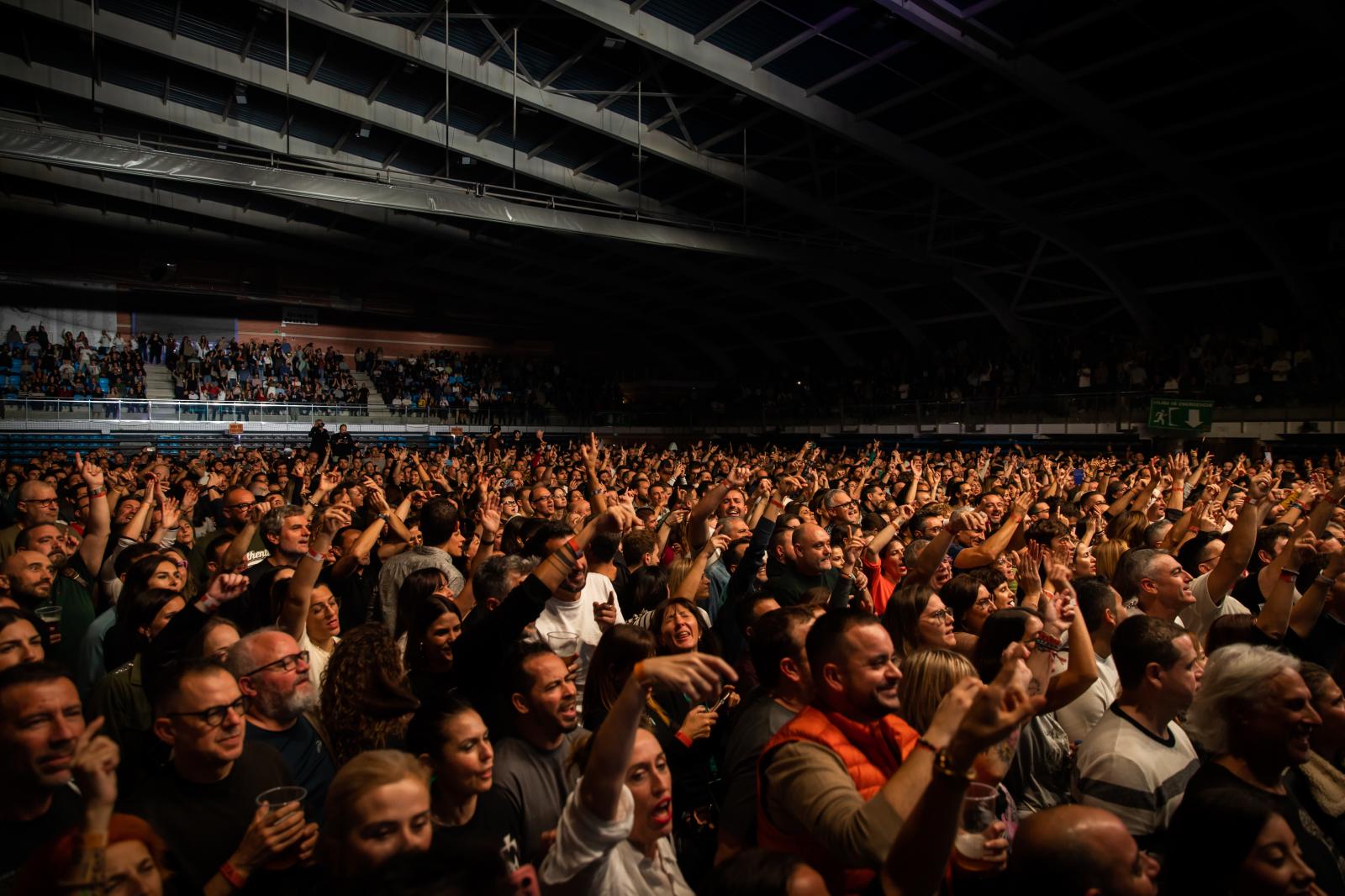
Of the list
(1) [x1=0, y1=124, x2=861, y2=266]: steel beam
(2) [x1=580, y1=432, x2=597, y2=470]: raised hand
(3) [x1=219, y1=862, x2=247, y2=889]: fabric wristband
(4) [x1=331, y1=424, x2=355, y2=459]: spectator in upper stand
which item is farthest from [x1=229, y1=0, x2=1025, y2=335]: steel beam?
(3) [x1=219, y1=862, x2=247, y2=889]: fabric wristband

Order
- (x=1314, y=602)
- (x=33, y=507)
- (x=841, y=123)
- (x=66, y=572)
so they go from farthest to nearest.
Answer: (x=841, y=123)
(x=33, y=507)
(x=66, y=572)
(x=1314, y=602)

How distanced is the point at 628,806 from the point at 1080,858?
0.99m

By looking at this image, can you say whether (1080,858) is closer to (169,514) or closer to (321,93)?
(169,514)

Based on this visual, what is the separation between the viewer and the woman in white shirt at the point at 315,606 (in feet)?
11.3

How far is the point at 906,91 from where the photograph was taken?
15531 mm

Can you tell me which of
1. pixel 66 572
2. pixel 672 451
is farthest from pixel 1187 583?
pixel 672 451

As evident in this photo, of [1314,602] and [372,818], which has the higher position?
[1314,602]

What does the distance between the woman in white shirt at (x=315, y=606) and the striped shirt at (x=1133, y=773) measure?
9.06 feet

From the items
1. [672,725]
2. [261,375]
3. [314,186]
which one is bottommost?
[672,725]

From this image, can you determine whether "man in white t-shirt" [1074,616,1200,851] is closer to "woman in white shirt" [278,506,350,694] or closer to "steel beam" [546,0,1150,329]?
"woman in white shirt" [278,506,350,694]

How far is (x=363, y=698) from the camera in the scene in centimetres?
275

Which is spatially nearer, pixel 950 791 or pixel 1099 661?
pixel 950 791

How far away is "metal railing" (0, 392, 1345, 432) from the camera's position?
16.5 meters

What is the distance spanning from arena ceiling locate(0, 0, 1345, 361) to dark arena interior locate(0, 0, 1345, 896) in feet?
0.41
